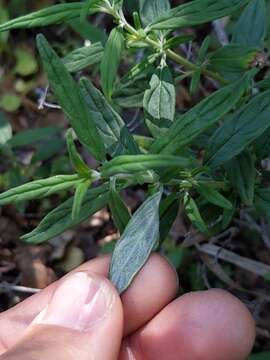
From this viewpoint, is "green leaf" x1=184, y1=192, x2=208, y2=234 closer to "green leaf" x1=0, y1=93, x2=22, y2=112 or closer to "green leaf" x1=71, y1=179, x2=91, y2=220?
"green leaf" x1=71, y1=179, x2=91, y2=220

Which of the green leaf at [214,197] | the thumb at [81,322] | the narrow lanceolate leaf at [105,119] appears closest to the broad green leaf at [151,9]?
the narrow lanceolate leaf at [105,119]

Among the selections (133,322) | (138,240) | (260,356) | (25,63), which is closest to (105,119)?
(138,240)

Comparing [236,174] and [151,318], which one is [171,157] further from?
[151,318]

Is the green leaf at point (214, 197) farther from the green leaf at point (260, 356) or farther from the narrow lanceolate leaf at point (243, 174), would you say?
→ the green leaf at point (260, 356)

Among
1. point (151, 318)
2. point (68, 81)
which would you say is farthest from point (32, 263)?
point (68, 81)

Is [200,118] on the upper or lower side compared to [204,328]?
upper

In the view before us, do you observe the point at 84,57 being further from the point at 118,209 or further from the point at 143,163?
the point at 143,163
